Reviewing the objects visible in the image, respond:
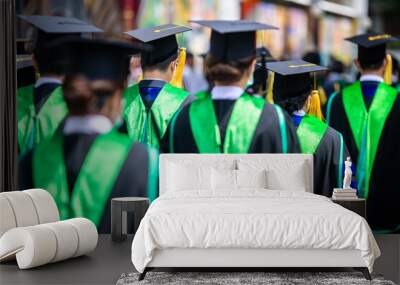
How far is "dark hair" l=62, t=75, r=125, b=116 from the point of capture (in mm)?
7492

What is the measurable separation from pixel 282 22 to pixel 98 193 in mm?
2640

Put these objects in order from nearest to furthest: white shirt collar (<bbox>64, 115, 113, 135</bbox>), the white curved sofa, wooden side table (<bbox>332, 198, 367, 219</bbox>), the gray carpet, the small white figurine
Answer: the gray carpet → the white curved sofa → wooden side table (<bbox>332, 198, 367, 219</bbox>) → the small white figurine → white shirt collar (<bbox>64, 115, 113, 135</bbox>)

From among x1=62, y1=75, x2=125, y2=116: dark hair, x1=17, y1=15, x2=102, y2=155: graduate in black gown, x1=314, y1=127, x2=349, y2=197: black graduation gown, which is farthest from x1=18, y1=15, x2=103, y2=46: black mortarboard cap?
x1=314, y1=127, x2=349, y2=197: black graduation gown

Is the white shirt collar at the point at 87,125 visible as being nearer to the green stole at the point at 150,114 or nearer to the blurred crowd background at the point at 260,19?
the green stole at the point at 150,114

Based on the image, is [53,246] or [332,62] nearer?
[53,246]

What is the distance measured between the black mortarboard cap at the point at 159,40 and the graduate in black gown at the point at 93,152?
0.49 feet

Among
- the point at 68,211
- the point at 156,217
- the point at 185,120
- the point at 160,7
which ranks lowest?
the point at 68,211

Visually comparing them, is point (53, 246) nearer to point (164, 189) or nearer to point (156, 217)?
point (156, 217)

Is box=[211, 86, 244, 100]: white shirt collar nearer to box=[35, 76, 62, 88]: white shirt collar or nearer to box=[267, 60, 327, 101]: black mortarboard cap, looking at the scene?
box=[267, 60, 327, 101]: black mortarboard cap

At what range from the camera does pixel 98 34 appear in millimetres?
7480

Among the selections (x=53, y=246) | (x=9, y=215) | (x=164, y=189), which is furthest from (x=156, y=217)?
(x=164, y=189)

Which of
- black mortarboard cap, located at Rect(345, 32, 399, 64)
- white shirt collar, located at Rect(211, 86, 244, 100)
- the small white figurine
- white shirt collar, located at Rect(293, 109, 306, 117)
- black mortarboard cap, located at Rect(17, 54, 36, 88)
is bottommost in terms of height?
the small white figurine

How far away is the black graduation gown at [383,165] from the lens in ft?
24.4

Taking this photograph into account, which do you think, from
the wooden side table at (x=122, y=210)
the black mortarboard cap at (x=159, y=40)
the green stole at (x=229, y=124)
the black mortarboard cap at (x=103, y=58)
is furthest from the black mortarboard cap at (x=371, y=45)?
the wooden side table at (x=122, y=210)
